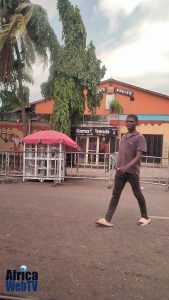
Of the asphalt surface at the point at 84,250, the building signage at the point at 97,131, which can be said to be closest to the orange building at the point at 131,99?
the building signage at the point at 97,131

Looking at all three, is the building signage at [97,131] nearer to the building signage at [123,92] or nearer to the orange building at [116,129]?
the orange building at [116,129]

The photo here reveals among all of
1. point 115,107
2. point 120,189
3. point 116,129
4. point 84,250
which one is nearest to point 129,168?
point 120,189

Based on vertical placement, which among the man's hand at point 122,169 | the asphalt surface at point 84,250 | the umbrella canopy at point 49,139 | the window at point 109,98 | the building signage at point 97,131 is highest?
the window at point 109,98

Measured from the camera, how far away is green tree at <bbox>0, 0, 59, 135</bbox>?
15453mm

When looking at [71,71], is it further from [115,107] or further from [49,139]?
[115,107]

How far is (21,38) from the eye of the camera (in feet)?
54.3

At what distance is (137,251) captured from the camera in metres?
4.57

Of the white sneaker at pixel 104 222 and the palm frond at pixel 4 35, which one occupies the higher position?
the palm frond at pixel 4 35

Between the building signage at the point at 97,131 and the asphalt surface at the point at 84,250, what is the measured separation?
15.3m

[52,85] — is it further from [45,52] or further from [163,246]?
[163,246]

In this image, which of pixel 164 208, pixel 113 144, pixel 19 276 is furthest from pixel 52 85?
pixel 19 276

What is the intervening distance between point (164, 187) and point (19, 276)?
9.00 meters

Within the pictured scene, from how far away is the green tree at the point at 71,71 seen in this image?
17.6 m

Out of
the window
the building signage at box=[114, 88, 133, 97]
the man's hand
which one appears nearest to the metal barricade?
the man's hand
